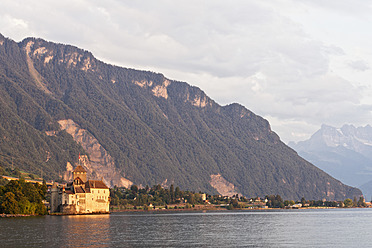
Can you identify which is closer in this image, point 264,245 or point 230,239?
point 264,245

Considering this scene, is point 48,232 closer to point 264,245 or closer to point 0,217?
point 264,245

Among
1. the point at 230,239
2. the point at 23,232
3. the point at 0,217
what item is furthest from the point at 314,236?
the point at 0,217

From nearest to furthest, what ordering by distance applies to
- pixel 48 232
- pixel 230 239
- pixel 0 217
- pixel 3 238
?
pixel 3 238
pixel 230 239
pixel 48 232
pixel 0 217

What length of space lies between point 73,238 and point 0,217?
90.8 meters

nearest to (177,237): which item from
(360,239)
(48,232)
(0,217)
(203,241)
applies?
(203,241)

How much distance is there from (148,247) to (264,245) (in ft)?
78.5

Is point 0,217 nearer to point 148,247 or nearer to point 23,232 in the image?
point 23,232

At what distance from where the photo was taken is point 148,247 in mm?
105188

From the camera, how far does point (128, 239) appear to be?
4766 inches

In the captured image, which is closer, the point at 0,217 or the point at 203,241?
the point at 203,241

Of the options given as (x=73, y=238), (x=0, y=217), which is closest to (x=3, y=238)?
(x=73, y=238)

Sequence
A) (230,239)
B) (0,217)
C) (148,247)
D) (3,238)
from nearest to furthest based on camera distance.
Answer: (148,247) → (3,238) → (230,239) → (0,217)

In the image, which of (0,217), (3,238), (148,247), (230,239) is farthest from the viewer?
(0,217)

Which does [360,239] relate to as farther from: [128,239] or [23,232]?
[23,232]
